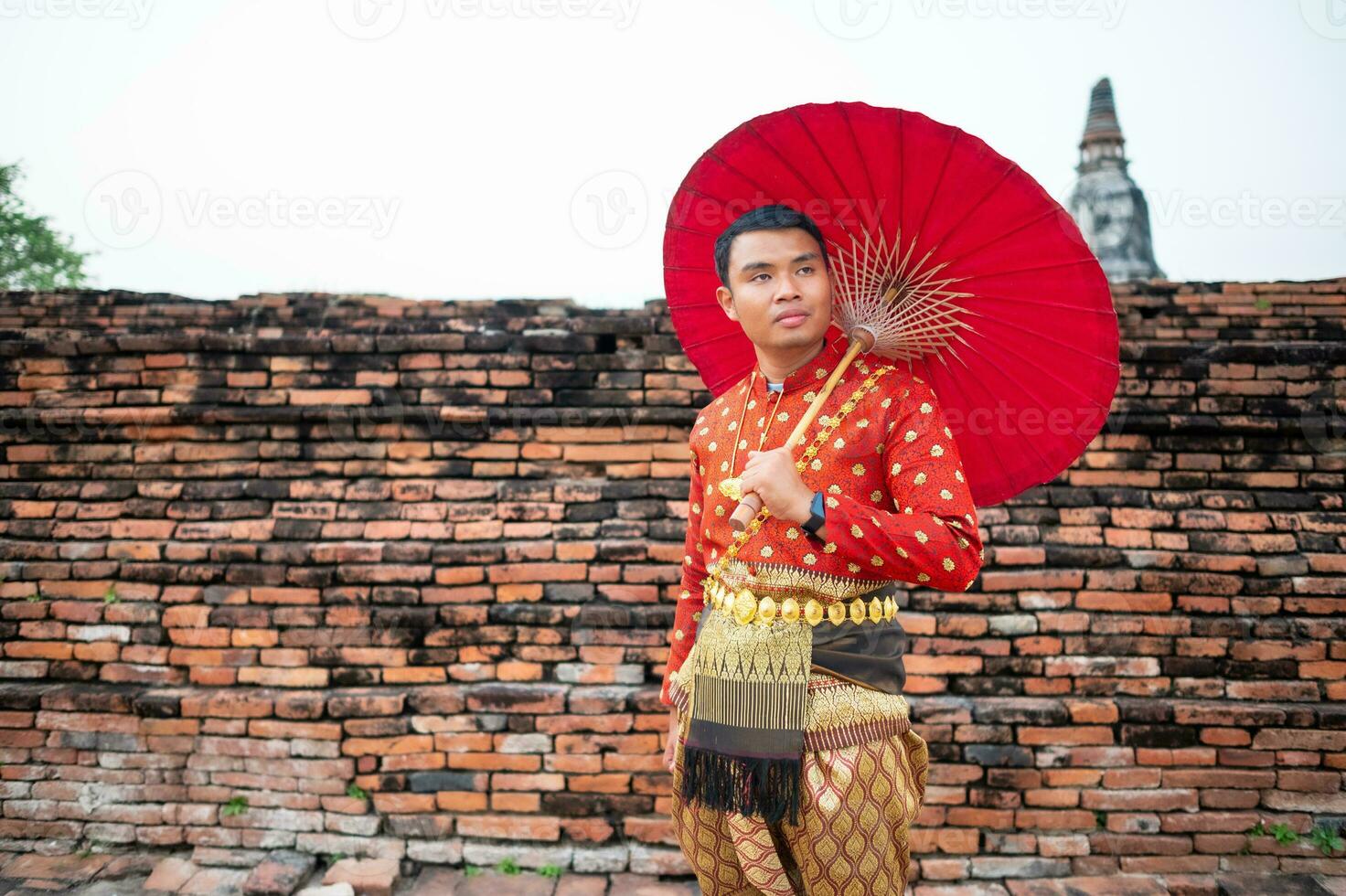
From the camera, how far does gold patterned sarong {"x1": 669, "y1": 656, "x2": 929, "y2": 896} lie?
Answer: 1.39 metres

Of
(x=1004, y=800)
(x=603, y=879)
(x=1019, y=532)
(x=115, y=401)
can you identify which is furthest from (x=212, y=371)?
(x=1004, y=800)

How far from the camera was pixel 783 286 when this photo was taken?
1443 mm

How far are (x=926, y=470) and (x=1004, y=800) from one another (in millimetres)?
2087

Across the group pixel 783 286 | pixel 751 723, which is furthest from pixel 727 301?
pixel 751 723

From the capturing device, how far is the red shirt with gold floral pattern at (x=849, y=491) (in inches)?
50.1

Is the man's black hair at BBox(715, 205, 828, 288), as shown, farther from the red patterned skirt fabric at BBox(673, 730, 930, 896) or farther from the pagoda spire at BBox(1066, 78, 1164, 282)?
the pagoda spire at BBox(1066, 78, 1164, 282)

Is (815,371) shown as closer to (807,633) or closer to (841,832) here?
(807,633)

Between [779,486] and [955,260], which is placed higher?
[955,260]

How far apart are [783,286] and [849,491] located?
1.40ft

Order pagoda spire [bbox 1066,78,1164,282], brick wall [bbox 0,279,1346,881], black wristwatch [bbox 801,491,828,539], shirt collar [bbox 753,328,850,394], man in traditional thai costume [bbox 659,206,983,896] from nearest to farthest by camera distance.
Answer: black wristwatch [bbox 801,491,828,539] < man in traditional thai costume [bbox 659,206,983,896] < shirt collar [bbox 753,328,850,394] < brick wall [bbox 0,279,1346,881] < pagoda spire [bbox 1066,78,1164,282]

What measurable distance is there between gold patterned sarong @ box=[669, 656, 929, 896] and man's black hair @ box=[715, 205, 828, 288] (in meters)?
0.88

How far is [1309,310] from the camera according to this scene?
3.96m

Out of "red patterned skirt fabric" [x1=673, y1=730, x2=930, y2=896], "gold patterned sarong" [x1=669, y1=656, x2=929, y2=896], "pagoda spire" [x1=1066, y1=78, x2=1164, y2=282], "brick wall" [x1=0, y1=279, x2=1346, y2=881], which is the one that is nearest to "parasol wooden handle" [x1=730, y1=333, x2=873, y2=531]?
"gold patterned sarong" [x1=669, y1=656, x2=929, y2=896]

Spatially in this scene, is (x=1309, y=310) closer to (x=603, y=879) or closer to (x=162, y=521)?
(x=603, y=879)
